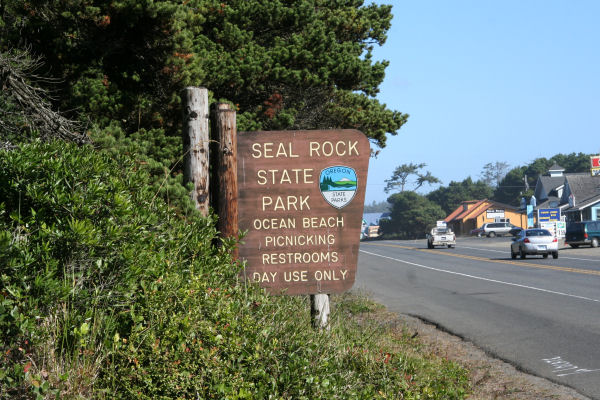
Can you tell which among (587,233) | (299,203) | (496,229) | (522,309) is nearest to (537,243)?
(587,233)

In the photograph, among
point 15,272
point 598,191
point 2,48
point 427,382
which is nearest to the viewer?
point 15,272

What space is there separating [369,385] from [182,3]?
9.31m

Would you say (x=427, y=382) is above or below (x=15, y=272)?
below

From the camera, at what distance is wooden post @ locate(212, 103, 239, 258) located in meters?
6.19

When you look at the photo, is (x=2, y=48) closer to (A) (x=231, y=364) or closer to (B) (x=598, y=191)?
(A) (x=231, y=364)

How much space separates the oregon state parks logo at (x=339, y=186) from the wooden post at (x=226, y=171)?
83 centimetres

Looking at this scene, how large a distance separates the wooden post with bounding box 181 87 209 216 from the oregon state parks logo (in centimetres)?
118

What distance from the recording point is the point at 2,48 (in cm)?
1118

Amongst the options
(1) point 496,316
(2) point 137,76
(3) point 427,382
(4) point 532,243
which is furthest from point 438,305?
(4) point 532,243

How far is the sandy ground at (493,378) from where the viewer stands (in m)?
7.23

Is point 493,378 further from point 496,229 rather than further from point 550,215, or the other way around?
point 496,229

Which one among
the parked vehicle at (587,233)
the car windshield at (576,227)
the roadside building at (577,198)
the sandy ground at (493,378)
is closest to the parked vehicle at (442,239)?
the car windshield at (576,227)

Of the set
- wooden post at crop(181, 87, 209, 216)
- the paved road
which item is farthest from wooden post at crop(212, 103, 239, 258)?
the paved road

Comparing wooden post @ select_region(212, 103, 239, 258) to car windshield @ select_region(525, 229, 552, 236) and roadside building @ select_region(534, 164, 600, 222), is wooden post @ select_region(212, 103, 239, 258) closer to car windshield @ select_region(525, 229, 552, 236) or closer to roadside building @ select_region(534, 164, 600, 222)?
car windshield @ select_region(525, 229, 552, 236)
